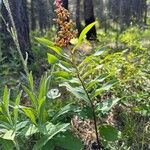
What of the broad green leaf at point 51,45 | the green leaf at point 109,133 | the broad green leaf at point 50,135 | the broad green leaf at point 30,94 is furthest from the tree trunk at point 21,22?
the broad green leaf at point 50,135

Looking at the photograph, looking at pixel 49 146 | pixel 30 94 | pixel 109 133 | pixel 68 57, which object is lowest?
pixel 109 133

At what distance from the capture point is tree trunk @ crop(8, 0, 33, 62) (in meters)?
7.25

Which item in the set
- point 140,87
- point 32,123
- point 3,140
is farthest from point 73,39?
point 140,87

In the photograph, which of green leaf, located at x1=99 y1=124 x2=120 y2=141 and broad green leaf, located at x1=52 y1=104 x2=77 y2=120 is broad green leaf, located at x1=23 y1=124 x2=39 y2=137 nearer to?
broad green leaf, located at x1=52 y1=104 x2=77 y2=120

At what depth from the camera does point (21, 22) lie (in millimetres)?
7477

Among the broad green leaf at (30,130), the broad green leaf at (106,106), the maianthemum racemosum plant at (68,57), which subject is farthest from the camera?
the broad green leaf at (106,106)

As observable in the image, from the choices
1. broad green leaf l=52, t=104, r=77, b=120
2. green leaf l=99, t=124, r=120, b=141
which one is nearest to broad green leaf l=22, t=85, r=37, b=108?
broad green leaf l=52, t=104, r=77, b=120

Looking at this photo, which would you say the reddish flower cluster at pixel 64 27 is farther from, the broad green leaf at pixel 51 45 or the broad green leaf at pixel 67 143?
the broad green leaf at pixel 67 143

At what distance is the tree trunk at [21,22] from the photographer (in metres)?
7.25

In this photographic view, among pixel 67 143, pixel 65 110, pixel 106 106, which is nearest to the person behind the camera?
pixel 67 143

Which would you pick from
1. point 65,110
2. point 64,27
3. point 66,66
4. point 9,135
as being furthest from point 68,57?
point 9,135

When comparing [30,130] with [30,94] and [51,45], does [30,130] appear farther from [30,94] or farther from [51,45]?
[51,45]

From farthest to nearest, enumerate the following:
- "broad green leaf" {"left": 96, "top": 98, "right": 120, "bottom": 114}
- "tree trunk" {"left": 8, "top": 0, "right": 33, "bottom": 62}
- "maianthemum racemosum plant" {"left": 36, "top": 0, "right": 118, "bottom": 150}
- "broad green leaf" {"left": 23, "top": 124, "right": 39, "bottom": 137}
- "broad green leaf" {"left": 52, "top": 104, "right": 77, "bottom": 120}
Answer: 1. "tree trunk" {"left": 8, "top": 0, "right": 33, "bottom": 62}
2. "broad green leaf" {"left": 96, "top": 98, "right": 120, "bottom": 114}
3. "broad green leaf" {"left": 52, "top": 104, "right": 77, "bottom": 120}
4. "maianthemum racemosum plant" {"left": 36, "top": 0, "right": 118, "bottom": 150}
5. "broad green leaf" {"left": 23, "top": 124, "right": 39, "bottom": 137}

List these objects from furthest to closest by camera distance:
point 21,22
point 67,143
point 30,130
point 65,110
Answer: point 21,22 < point 65,110 < point 67,143 < point 30,130
